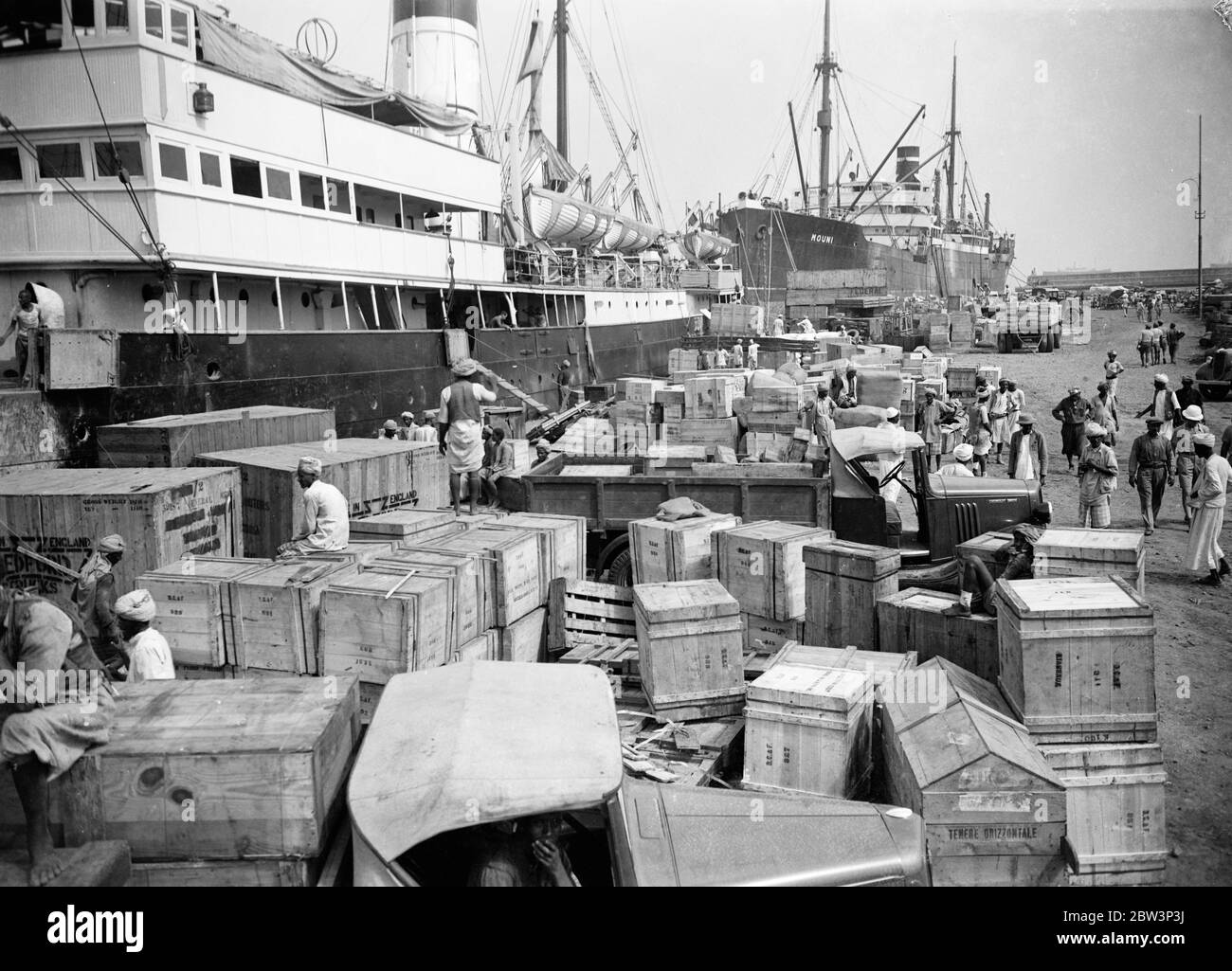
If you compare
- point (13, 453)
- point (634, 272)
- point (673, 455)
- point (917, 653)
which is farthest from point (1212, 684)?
point (634, 272)

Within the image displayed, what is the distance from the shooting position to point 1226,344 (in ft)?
105

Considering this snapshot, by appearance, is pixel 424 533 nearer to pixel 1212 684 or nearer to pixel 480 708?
pixel 480 708

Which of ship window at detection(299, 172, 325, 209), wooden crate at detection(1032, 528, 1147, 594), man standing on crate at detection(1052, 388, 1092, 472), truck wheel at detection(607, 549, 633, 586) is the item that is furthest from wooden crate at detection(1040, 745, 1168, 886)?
ship window at detection(299, 172, 325, 209)

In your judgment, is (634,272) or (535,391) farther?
(634,272)

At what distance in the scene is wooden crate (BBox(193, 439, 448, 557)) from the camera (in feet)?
30.5

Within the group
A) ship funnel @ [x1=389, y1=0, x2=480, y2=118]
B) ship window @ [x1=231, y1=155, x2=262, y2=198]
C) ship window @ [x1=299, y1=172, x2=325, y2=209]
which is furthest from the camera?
ship funnel @ [x1=389, y1=0, x2=480, y2=118]

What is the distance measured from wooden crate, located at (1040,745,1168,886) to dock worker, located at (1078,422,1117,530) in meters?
6.50

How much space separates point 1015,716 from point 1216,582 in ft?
20.6

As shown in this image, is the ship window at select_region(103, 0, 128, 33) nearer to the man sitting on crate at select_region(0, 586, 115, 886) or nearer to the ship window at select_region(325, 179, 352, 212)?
the ship window at select_region(325, 179, 352, 212)

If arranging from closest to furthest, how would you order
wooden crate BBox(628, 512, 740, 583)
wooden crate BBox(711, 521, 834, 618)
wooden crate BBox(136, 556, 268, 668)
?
1. wooden crate BBox(136, 556, 268, 668)
2. wooden crate BBox(711, 521, 834, 618)
3. wooden crate BBox(628, 512, 740, 583)

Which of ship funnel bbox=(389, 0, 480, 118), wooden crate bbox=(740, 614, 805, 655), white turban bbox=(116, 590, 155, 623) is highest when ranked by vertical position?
ship funnel bbox=(389, 0, 480, 118)

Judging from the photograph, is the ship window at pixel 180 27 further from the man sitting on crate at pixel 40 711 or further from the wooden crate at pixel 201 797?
the wooden crate at pixel 201 797

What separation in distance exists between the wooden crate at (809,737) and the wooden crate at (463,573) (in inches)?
96.6

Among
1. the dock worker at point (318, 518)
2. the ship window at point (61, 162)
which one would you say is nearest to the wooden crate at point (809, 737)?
the dock worker at point (318, 518)
